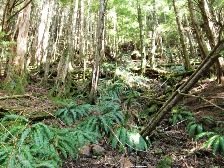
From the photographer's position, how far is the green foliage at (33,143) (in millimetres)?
3529

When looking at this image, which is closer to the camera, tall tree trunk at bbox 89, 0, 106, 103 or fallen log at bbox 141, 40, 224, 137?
fallen log at bbox 141, 40, 224, 137

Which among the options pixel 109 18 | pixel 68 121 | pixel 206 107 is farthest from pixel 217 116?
pixel 109 18

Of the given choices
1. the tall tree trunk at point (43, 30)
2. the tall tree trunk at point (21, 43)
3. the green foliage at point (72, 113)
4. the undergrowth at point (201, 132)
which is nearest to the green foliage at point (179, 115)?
the undergrowth at point (201, 132)

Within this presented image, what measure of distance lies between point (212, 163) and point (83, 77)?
9.32 metres

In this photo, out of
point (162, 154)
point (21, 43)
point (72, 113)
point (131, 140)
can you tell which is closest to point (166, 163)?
point (162, 154)

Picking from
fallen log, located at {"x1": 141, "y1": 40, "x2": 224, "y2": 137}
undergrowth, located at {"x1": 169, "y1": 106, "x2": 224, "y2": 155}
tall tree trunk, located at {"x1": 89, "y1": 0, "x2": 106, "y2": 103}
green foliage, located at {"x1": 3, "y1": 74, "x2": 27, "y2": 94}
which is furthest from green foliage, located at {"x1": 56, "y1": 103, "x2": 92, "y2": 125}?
undergrowth, located at {"x1": 169, "y1": 106, "x2": 224, "y2": 155}

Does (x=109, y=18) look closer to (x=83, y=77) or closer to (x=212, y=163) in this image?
(x=83, y=77)

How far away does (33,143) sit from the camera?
15.1 ft

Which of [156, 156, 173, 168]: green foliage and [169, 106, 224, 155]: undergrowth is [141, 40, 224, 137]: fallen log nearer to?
[156, 156, 173, 168]: green foliage

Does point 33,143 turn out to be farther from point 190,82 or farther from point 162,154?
point 162,154

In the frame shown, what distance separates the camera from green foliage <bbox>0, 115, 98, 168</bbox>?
3.53 m

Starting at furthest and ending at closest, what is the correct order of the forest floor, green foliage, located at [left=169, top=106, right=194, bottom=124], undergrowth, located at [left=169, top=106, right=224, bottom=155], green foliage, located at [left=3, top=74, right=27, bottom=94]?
green foliage, located at [left=3, top=74, right=27, bottom=94] → green foliage, located at [left=169, top=106, right=194, bottom=124] → undergrowth, located at [left=169, top=106, right=224, bottom=155] → the forest floor

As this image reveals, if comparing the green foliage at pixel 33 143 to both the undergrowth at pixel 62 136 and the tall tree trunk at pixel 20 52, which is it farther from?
the tall tree trunk at pixel 20 52

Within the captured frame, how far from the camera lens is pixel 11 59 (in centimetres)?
1286
